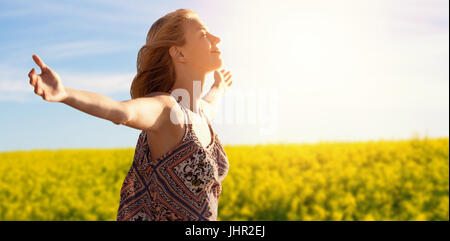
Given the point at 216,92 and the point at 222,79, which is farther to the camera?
the point at 222,79

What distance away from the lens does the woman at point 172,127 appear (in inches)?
85.0

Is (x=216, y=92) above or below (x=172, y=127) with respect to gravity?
above

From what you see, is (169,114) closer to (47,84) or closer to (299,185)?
(47,84)

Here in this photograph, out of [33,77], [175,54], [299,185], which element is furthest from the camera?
[299,185]

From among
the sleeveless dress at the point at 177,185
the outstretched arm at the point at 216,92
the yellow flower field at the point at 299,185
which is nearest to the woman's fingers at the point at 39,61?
the sleeveless dress at the point at 177,185

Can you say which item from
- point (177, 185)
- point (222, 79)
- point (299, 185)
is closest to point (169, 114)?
point (177, 185)

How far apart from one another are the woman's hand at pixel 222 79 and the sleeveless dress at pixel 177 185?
3.32 feet

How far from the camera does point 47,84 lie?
4.95 feet

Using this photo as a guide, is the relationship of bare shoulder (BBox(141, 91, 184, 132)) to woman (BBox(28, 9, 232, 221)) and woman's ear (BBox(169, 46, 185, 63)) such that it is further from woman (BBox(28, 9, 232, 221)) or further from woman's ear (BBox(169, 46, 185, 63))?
woman's ear (BBox(169, 46, 185, 63))

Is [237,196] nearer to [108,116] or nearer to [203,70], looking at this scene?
[203,70]

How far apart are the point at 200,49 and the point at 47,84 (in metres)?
1.09

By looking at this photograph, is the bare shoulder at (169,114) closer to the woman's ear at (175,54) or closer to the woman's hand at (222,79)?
the woman's ear at (175,54)
